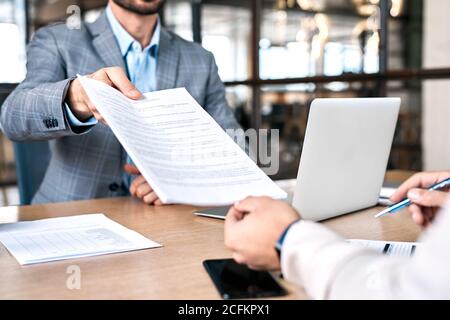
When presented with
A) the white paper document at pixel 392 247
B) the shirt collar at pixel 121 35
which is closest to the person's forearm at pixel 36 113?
the shirt collar at pixel 121 35

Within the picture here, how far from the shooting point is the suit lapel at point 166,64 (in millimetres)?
1863

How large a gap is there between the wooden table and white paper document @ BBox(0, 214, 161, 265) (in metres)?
0.02

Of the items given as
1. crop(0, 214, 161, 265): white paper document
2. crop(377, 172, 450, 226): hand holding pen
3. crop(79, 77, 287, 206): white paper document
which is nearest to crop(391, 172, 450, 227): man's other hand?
crop(377, 172, 450, 226): hand holding pen

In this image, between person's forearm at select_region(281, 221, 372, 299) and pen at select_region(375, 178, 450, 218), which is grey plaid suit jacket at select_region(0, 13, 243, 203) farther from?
person's forearm at select_region(281, 221, 372, 299)

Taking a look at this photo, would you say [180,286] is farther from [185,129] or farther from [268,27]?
[268,27]

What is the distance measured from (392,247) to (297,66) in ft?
9.27

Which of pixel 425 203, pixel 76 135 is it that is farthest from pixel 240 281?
pixel 76 135

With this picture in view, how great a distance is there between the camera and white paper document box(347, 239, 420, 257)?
2.88ft

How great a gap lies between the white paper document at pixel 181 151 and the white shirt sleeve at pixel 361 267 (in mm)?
172

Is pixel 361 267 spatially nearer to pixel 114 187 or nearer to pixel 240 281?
pixel 240 281

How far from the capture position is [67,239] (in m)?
1.02

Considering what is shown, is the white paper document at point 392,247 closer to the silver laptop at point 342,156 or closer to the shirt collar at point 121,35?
the silver laptop at point 342,156

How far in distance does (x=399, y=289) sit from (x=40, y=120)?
1118 mm

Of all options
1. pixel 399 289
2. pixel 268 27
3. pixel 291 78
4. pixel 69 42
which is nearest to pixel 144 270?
pixel 399 289
